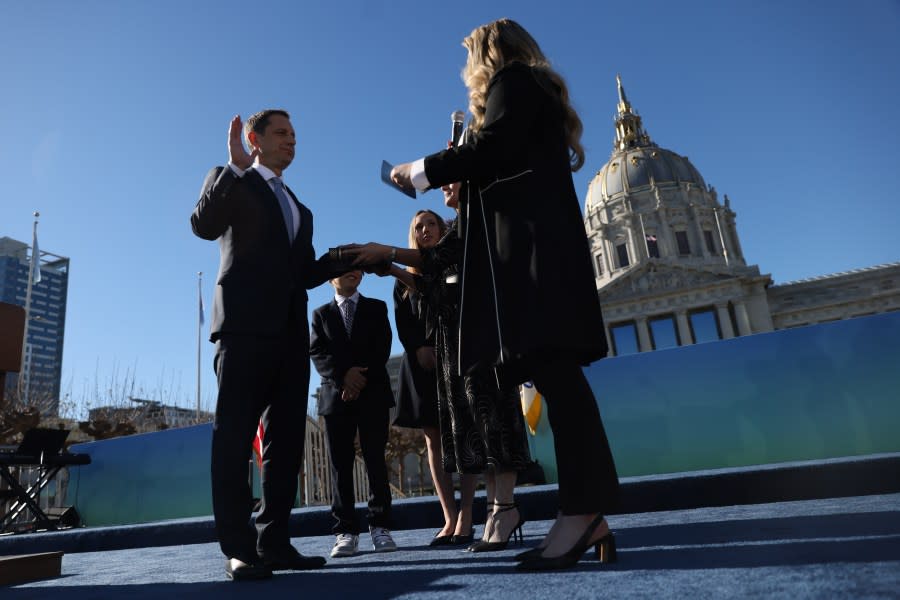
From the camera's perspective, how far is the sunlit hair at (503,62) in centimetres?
211

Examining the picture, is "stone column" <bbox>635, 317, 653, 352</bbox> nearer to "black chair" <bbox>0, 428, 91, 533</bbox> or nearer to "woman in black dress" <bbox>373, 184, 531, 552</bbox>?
"black chair" <bbox>0, 428, 91, 533</bbox>

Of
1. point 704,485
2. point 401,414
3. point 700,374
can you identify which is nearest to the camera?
point 401,414

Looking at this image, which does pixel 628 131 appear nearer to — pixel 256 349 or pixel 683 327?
pixel 683 327

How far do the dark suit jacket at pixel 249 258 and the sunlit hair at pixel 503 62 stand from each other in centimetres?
93

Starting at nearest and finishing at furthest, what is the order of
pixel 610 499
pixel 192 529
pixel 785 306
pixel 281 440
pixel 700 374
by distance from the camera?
pixel 610 499, pixel 281 440, pixel 192 529, pixel 700 374, pixel 785 306

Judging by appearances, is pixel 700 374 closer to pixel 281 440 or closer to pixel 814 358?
pixel 814 358

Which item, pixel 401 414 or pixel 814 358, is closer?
pixel 401 414

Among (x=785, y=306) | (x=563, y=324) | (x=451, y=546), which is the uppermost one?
(x=785, y=306)

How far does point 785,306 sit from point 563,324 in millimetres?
50952

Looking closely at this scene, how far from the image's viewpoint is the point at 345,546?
9.37 feet

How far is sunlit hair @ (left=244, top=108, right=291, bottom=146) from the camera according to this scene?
2686mm

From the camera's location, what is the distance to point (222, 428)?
2.10m

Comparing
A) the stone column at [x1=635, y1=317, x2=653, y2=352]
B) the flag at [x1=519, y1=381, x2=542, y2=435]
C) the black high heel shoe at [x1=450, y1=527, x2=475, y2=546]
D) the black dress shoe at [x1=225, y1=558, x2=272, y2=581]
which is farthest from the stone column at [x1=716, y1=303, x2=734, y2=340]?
the black dress shoe at [x1=225, y1=558, x2=272, y2=581]

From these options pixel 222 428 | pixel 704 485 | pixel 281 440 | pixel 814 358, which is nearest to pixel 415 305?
pixel 281 440
